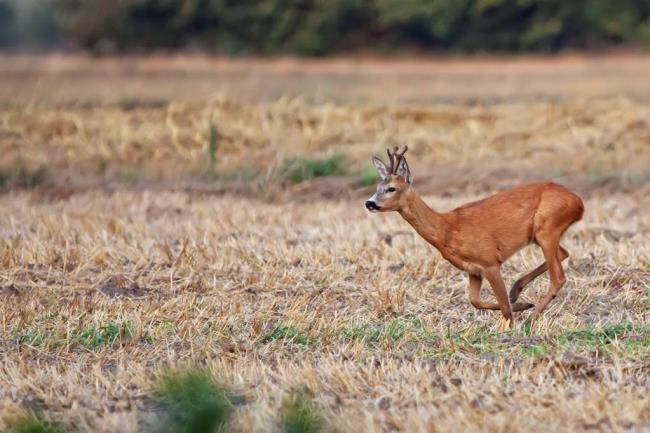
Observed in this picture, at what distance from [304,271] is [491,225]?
2.48 metres

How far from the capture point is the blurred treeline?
123 feet

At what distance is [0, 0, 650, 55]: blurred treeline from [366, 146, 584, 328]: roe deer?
2552 centimetres

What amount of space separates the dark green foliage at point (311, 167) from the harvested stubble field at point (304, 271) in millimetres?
119

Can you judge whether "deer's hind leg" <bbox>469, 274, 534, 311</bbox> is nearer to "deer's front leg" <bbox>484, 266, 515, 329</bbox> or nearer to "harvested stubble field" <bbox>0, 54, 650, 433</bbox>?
"deer's front leg" <bbox>484, 266, 515, 329</bbox>

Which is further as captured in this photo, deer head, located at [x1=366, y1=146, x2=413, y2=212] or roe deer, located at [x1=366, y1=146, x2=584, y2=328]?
roe deer, located at [x1=366, y1=146, x2=584, y2=328]

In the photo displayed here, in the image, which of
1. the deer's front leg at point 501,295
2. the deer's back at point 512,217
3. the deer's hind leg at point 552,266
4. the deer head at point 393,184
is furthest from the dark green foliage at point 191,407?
the deer's hind leg at point 552,266

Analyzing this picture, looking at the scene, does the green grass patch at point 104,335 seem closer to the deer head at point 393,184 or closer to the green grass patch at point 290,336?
the green grass patch at point 290,336

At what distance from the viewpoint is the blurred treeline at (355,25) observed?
3738 centimetres

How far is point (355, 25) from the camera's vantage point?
129 ft

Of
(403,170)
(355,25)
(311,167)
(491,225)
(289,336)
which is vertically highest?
(403,170)

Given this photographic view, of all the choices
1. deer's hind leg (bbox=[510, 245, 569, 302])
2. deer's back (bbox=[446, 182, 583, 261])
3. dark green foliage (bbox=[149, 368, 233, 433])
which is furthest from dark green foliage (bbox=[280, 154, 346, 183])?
dark green foliage (bbox=[149, 368, 233, 433])

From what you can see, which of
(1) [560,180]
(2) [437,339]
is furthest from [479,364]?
(1) [560,180]

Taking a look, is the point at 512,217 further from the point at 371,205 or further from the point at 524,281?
the point at 371,205

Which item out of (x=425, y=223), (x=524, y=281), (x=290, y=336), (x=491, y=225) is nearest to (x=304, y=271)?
(x=425, y=223)
